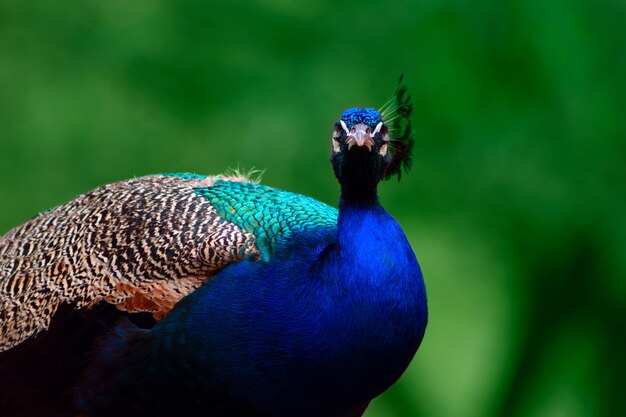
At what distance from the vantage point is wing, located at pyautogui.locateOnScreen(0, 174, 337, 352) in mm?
2254

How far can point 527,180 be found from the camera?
3.74 meters

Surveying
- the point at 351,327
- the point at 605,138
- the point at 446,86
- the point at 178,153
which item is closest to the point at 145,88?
the point at 178,153

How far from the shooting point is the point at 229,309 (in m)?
2.18

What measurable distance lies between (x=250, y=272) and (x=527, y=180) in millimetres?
1844

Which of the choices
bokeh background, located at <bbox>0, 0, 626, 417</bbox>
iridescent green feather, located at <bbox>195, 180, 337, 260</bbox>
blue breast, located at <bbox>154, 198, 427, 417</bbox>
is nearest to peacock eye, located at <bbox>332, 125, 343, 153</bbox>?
blue breast, located at <bbox>154, 198, 427, 417</bbox>

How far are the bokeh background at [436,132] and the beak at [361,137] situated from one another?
1.63 m

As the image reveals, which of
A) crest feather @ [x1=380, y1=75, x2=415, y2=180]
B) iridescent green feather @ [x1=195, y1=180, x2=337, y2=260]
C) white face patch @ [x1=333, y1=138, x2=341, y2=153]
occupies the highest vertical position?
crest feather @ [x1=380, y1=75, x2=415, y2=180]

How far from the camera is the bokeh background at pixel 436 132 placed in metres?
3.66

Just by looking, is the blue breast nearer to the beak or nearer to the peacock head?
the peacock head

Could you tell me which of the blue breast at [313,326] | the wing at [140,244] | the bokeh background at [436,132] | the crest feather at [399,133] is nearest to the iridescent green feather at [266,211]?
the wing at [140,244]

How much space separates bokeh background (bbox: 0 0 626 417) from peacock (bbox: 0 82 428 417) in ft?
4.56

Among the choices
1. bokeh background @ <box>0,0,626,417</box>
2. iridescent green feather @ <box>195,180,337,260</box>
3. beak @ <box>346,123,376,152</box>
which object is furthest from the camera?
bokeh background @ <box>0,0,626,417</box>

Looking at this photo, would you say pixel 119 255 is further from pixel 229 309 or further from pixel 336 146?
pixel 336 146

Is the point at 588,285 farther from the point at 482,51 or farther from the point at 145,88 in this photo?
the point at 145,88
